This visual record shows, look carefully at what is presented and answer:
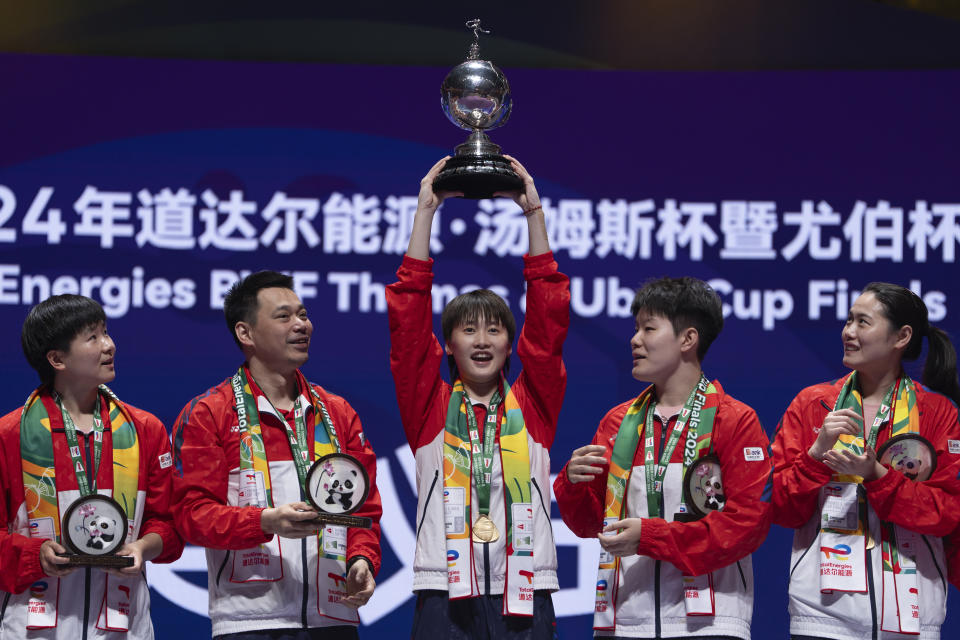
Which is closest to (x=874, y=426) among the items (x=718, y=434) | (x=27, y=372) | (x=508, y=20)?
(x=718, y=434)

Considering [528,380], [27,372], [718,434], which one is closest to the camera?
[718,434]

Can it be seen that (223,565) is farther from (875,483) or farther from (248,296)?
(875,483)

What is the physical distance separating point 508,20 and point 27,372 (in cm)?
290

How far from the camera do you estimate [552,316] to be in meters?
3.47

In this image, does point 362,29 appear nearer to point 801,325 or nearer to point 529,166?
point 529,166

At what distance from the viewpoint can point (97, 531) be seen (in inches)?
127

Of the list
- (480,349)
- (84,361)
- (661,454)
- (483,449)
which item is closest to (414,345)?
(480,349)

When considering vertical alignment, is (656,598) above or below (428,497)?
below

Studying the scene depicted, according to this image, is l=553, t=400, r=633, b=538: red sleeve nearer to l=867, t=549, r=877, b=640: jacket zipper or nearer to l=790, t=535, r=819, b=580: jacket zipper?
l=790, t=535, r=819, b=580: jacket zipper

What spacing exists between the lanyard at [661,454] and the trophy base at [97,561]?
1537 mm

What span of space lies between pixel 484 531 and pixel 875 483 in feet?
3.85

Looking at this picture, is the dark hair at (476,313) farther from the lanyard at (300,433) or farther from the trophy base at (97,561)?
the trophy base at (97,561)

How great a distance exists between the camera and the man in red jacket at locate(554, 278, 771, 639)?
3164 mm

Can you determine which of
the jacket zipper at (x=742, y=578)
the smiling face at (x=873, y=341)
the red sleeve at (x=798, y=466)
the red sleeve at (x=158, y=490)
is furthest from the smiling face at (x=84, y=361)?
the smiling face at (x=873, y=341)
